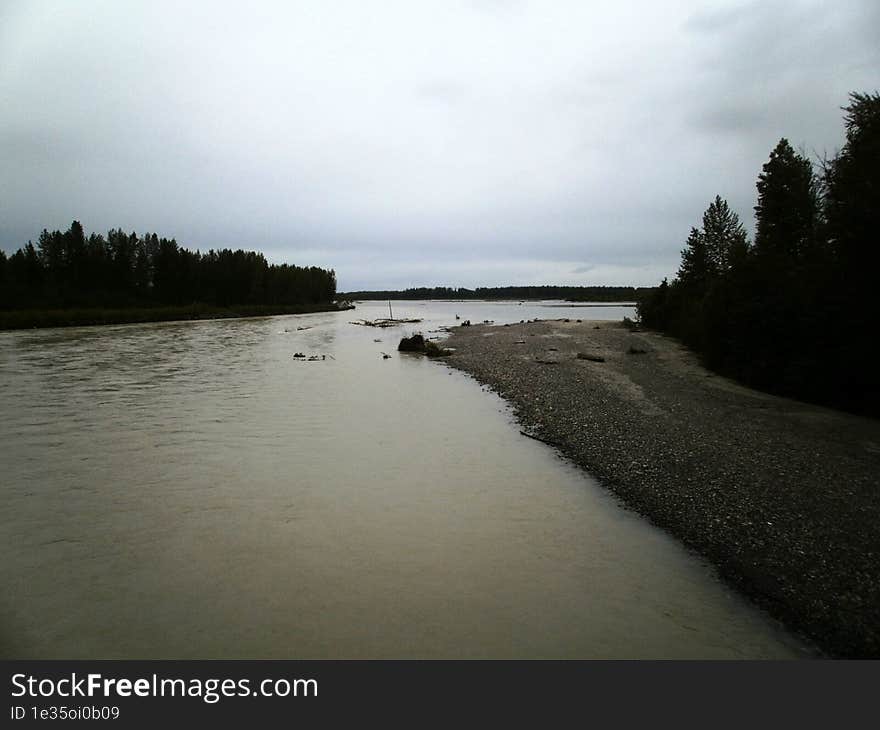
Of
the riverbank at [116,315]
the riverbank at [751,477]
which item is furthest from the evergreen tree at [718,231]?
the riverbank at [116,315]

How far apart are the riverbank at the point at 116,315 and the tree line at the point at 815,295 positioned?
76.1 metres

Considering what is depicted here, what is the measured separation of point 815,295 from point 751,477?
1364cm

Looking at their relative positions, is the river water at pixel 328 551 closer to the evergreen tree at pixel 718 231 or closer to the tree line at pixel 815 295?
the tree line at pixel 815 295

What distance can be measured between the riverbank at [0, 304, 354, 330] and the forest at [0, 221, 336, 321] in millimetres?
3739

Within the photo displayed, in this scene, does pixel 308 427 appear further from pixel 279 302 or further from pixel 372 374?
pixel 279 302

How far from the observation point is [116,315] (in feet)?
236

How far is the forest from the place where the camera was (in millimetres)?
79688

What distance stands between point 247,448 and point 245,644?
8.77m

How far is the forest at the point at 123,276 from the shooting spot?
79688mm

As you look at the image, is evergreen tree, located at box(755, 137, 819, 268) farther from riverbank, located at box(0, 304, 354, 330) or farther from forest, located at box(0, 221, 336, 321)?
forest, located at box(0, 221, 336, 321)

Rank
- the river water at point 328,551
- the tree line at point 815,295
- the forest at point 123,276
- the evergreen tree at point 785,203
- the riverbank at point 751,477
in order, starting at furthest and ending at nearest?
the forest at point 123,276 < the evergreen tree at point 785,203 < the tree line at point 815,295 < the riverbank at point 751,477 < the river water at point 328,551

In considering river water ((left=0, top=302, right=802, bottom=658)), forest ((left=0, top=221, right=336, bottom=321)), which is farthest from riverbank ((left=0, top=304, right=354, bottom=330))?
river water ((left=0, top=302, right=802, bottom=658))
